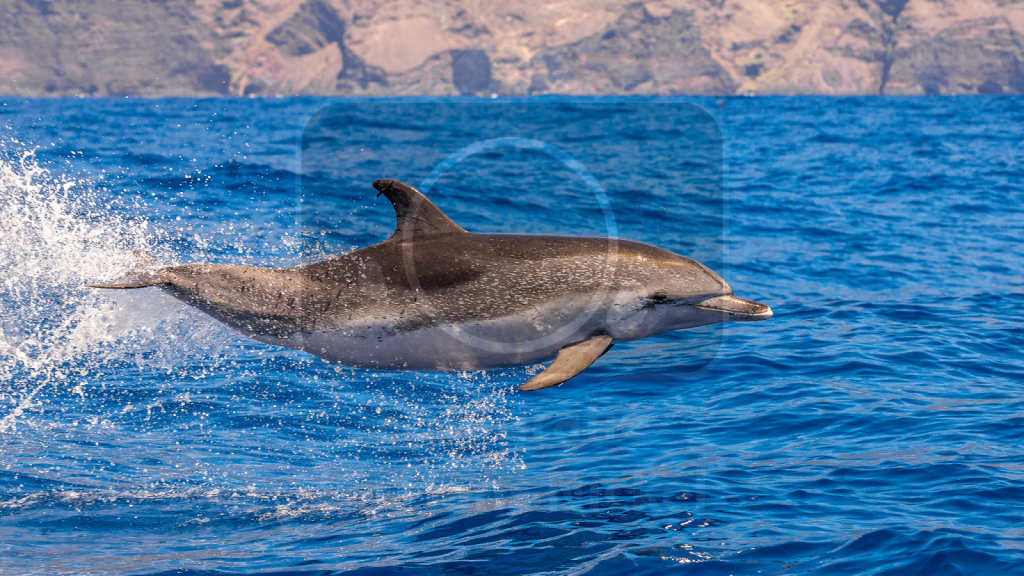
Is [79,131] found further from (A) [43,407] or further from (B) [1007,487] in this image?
(B) [1007,487]

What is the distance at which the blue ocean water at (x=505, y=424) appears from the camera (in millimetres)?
6301

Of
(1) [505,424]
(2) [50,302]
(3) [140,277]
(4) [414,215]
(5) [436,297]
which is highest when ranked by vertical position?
(4) [414,215]

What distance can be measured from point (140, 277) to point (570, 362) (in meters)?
2.92

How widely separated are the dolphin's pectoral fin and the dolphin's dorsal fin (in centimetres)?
117

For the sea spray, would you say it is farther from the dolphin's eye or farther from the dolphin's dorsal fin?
the dolphin's eye

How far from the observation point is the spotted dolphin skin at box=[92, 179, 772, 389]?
6.36m

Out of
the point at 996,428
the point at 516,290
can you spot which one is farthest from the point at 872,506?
the point at 516,290

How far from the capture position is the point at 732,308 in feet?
22.1

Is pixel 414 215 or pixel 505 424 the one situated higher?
Answer: pixel 414 215

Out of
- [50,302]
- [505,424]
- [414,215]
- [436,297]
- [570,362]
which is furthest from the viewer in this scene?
[50,302]

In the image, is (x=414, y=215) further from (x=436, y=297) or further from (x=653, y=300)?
(x=653, y=300)

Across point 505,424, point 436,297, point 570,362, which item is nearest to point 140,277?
point 436,297

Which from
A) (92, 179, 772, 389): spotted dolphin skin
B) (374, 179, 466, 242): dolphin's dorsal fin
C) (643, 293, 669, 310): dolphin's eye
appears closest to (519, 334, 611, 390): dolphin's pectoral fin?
(92, 179, 772, 389): spotted dolphin skin

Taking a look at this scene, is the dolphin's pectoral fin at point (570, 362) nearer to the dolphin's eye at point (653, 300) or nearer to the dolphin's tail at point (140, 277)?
the dolphin's eye at point (653, 300)
